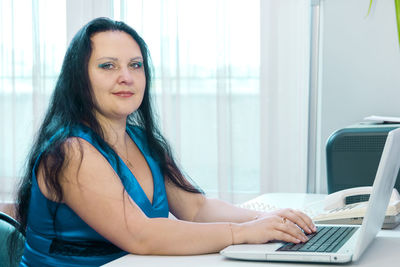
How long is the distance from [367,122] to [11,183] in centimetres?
255

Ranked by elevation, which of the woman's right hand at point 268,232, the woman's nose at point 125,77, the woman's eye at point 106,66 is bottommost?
the woman's right hand at point 268,232

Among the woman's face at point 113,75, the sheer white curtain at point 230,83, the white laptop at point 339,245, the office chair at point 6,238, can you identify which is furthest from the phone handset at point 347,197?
the sheer white curtain at point 230,83

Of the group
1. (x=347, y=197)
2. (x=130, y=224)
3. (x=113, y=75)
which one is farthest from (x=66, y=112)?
(x=347, y=197)

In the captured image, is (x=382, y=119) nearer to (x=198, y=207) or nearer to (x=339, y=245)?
(x=198, y=207)

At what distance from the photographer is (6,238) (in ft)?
4.39

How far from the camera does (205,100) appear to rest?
131 inches

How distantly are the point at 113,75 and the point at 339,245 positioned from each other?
0.72 metres

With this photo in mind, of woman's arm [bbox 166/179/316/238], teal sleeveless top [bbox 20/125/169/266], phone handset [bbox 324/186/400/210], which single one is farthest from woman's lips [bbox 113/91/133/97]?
phone handset [bbox 324/186/400/210]

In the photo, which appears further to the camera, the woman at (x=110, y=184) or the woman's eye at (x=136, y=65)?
the woman's eye at (x=136, y=65)

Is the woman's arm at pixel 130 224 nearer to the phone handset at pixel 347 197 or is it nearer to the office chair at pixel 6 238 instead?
the office chair at pixel 6 238

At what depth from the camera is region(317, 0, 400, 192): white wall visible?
2.07 m

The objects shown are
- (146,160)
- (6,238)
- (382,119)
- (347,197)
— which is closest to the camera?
(6,238)

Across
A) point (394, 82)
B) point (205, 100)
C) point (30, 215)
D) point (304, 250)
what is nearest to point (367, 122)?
point (394, 82)

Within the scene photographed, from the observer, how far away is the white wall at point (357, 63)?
207 centimetres
